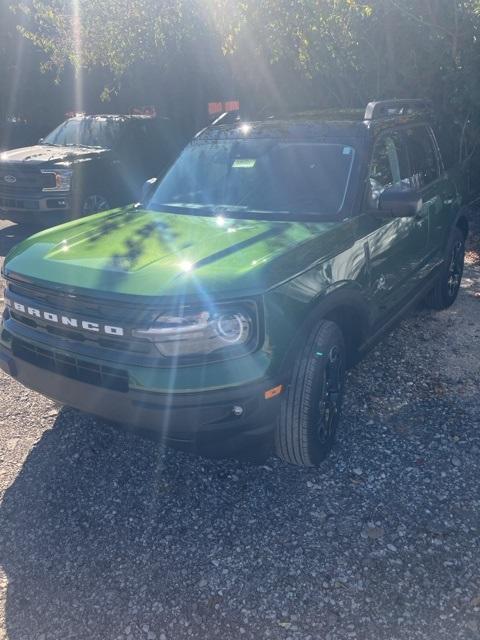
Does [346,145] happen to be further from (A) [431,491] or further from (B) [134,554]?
(B) [134,554]

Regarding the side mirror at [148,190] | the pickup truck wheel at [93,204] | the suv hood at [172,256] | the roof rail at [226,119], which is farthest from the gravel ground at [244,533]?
the pickup truck wheel at [93,204]

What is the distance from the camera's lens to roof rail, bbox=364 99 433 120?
4304 millimetres

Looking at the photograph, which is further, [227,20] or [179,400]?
[227,20]

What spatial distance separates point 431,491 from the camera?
3320 mm

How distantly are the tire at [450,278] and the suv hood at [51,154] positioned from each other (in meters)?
5.56

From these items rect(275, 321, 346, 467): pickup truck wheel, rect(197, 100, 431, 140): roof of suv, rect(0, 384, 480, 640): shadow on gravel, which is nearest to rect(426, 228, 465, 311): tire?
rect(197, 100, 431, 140): roof of suv

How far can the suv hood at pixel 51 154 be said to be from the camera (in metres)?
8.73

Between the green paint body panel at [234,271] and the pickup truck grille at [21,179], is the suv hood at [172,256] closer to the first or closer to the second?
the green paint body panel at [234,271]

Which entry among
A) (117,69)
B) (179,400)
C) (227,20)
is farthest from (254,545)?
(117,69)

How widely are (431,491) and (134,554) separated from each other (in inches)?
61.6

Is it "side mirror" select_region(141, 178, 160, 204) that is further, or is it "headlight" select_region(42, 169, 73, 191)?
"headlight" select_region(42, 169, 73, 191)

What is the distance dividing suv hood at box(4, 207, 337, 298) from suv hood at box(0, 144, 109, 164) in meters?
5.28

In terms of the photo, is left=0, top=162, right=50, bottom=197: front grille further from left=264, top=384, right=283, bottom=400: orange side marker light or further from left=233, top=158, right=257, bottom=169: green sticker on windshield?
left=264, top=384, right=283, bottom=400: orange side marker light

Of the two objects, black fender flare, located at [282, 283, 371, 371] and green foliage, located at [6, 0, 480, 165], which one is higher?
green foliage, located at [6, 0, 480, 165]
